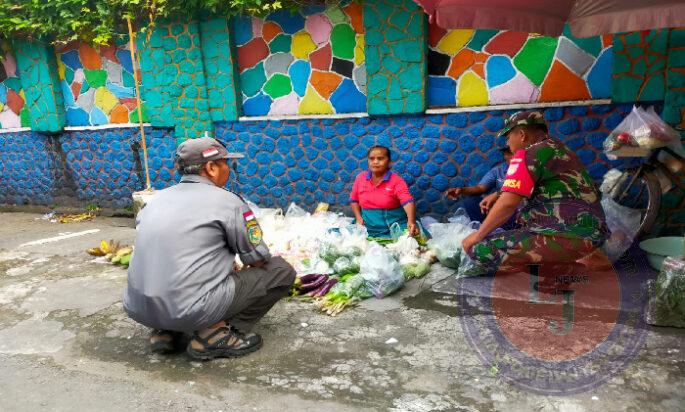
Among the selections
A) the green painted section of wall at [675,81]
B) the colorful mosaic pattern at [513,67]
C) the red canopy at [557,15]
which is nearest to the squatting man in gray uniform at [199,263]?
the red canopy at [557,15]

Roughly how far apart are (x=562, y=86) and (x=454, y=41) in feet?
3.94

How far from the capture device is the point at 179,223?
3.05 metres

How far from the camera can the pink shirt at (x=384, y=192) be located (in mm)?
5191

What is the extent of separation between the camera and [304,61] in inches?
250

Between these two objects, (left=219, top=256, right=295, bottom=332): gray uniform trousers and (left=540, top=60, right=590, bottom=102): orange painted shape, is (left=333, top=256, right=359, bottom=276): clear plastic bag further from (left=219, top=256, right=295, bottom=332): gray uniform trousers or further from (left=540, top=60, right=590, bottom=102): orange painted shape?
(left=540, top=60, right=590, bottom=102): orange painted shape

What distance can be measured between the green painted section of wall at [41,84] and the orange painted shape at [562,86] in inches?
282

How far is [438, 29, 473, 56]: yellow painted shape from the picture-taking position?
18.0 feet

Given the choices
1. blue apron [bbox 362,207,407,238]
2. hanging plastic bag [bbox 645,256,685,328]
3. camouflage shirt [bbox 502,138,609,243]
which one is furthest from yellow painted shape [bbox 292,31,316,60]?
hanging plastic bag [bbox 645,256,685,328]

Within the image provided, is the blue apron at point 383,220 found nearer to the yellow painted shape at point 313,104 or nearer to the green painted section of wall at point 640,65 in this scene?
the yellow painted shape at point 313,104

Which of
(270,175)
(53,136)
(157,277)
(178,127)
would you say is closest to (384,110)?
(270,175)

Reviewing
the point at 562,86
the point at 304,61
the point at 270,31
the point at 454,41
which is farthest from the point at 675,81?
the point at 270,31

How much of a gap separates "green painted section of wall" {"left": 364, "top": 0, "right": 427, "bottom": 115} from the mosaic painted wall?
6.30 meters

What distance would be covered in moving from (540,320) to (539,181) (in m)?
0.97

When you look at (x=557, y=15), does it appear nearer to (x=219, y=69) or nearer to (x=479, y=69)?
(x=479, y=69)
